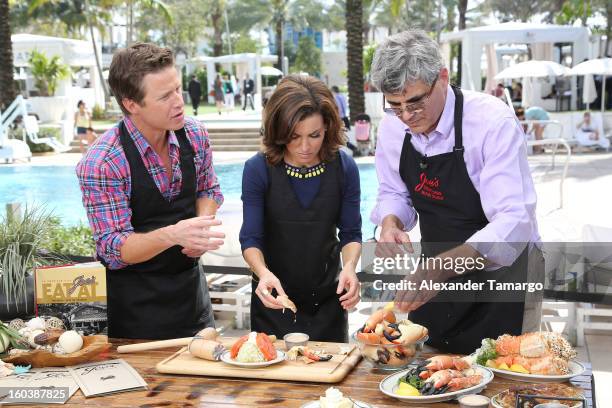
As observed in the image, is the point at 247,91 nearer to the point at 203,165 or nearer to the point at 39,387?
the point at 203,165

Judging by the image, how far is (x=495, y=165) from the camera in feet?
7.41

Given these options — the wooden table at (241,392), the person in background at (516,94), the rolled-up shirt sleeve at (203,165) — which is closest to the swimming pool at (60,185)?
the rolled-up shirt sleeve at (203,165)

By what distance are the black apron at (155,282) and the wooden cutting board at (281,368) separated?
1.45 feet

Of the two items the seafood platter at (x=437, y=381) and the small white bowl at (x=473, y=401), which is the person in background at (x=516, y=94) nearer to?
the seafood platter at (x=437, y=381)

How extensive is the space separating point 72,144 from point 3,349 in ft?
57.5

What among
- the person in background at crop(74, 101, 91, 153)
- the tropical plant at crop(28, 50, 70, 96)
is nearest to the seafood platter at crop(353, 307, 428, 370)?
the person in background at crop(74, 101, 91, 153)

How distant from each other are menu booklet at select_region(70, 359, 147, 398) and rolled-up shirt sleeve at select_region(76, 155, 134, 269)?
0.42 metres

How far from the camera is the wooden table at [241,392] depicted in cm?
196

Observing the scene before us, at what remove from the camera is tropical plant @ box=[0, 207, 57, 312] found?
2.72 meters

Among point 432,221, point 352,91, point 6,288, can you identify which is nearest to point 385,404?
point 432,221

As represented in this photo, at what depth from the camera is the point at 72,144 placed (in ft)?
62.7

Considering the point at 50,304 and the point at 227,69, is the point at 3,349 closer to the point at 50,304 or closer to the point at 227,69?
the point at 50,304

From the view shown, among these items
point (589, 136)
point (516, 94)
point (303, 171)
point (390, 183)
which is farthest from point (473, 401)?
point (516, 94)

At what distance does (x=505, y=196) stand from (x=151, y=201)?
1.13 m
